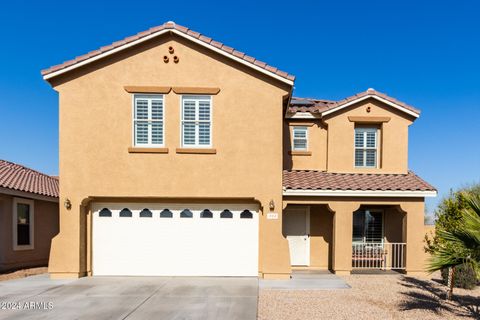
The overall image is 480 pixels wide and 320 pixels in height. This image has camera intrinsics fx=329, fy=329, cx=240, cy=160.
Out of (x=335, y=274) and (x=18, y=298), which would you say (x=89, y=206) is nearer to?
(x=18, y=298)

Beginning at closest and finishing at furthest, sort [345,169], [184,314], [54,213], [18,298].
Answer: [184,314] → [18,298] → [345,169] → [54,213]

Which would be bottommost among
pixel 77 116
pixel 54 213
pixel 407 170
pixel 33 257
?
pixel 33 257

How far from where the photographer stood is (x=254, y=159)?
11.5 m

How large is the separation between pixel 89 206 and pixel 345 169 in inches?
394

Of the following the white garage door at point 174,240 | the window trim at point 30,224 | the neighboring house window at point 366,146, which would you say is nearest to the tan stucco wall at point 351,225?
the neighboring house window at point 366,146

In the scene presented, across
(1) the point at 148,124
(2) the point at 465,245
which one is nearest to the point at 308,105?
(1) the point at 148,124

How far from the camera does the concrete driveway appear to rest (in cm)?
792

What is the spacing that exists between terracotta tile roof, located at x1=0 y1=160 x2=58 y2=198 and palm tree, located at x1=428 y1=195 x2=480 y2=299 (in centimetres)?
1491

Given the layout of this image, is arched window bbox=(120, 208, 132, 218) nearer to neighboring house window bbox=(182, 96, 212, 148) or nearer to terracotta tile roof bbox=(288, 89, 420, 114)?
neighboring house window bbox=(182, 96, 212, 148)

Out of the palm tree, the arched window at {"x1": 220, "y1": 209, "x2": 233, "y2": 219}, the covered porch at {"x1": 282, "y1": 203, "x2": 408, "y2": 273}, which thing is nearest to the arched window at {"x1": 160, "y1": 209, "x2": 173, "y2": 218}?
the arched window at {"x1": 220, "y1": 209, "x2": 233, "y2": 219}

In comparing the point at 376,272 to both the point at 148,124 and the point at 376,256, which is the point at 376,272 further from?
the point at 148,124

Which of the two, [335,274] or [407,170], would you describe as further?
[407,170]

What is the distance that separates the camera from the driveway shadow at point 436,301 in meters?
8.51

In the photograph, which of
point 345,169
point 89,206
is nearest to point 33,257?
point 89,206
